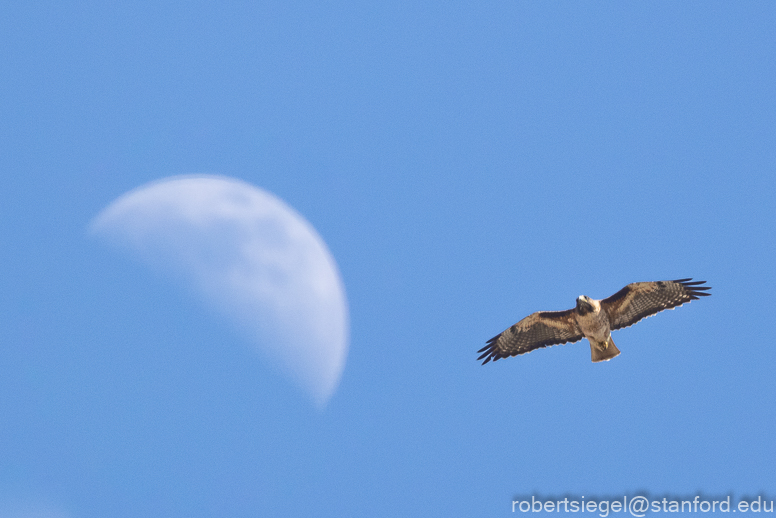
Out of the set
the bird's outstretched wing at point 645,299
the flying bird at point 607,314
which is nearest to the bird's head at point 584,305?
the flying bird at point 607,314

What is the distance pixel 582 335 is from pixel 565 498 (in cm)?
319

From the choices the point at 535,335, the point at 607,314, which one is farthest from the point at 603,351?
the point at 535,335

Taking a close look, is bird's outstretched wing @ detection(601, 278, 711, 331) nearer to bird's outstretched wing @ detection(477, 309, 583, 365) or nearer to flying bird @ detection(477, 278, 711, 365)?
flying bird @ detection(477, 278, 711, 365)

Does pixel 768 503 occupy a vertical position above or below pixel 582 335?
below

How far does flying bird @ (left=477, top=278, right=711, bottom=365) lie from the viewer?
12969 mm

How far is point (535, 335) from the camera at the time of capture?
1415 centimetres

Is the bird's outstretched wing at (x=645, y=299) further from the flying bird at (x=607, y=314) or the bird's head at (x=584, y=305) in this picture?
the bird's head at (x=584, y=305)

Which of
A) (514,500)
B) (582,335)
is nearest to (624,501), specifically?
(514,500)

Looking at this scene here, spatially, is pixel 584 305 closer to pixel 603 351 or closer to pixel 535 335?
pixel 603 351

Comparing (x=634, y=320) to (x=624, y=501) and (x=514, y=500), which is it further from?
(x=514, y=500)

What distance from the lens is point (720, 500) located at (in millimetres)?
13016

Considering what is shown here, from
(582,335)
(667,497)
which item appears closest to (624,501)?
(667,497)

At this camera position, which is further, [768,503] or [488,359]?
[488,359]

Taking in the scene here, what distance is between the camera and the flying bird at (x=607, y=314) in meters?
13.0
